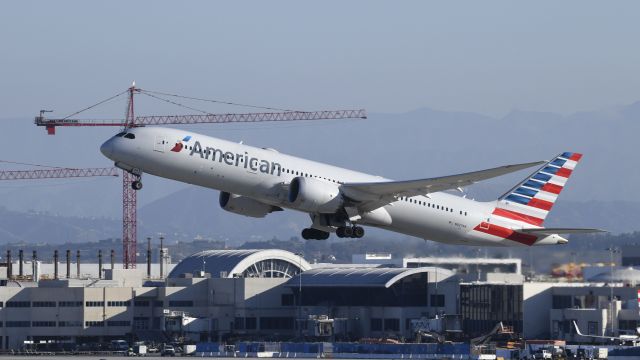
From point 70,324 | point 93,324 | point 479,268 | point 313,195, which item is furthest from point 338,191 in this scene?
point 70,324

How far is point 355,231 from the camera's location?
74938mm

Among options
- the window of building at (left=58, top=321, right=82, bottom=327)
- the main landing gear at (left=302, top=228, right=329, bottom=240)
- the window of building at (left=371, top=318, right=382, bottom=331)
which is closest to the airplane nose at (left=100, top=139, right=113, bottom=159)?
the main landing gear at (left=302, top=228, right=329, bottom=240)

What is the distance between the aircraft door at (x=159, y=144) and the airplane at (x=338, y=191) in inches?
2.0

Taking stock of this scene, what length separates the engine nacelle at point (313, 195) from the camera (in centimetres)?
7156

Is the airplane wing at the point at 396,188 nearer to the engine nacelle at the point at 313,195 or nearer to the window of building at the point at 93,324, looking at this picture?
the engine nacelle at the point at 313,195

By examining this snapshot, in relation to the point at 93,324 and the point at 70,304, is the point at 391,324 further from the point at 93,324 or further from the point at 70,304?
the point at 70,304

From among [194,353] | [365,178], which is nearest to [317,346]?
[194,353]

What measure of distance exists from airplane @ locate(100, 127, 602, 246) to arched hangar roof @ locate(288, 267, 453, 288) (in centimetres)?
4713

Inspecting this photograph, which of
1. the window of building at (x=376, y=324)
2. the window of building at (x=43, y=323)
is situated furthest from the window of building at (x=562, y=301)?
the window of building at (x=43, y=323)

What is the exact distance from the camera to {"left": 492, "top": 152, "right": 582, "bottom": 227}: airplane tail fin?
81.6 meters

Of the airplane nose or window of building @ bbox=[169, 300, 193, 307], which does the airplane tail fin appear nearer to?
the airplane nose

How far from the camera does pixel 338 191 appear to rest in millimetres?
73438

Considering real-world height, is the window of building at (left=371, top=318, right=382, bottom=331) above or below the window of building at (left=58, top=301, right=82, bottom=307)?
below

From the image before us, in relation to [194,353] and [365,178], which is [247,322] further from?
[365,178]
